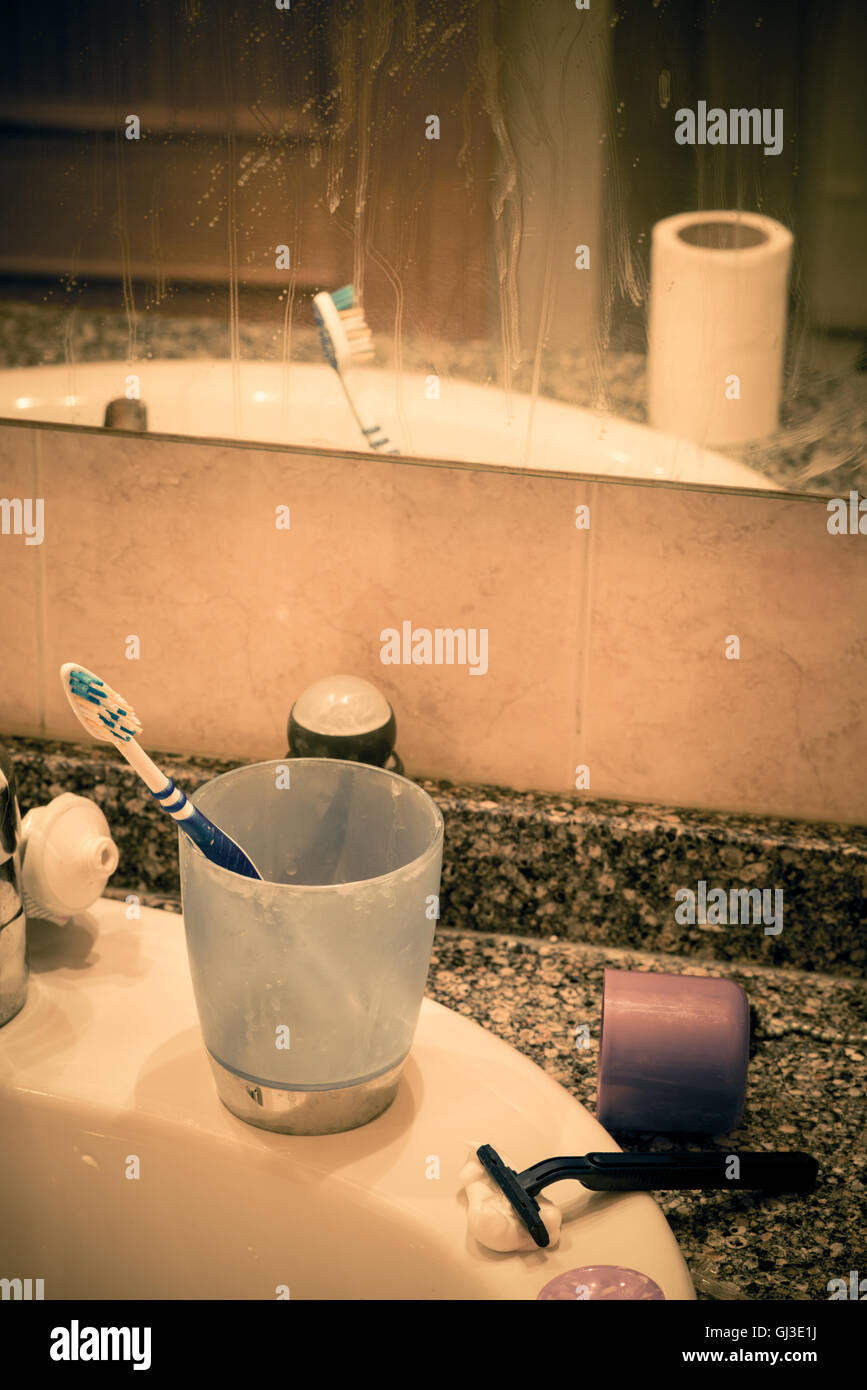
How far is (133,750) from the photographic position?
2.13 feet

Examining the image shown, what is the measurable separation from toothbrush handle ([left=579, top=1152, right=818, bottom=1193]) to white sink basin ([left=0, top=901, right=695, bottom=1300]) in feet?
0.04

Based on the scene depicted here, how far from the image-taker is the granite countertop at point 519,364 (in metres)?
0.80

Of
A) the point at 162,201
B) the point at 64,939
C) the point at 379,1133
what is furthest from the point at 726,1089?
the point at 162,201

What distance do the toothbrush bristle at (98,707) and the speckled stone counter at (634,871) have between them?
13.2 inches

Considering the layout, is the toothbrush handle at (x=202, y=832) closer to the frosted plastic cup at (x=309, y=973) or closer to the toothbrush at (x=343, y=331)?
the frosted plastic cup at (x=309, y=973)

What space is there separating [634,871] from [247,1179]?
392mm

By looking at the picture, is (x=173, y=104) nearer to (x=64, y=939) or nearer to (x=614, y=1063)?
(x=64, y=939)

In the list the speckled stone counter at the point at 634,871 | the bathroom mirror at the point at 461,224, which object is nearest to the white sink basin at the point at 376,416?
the bathroom mirror at the point at 461,224

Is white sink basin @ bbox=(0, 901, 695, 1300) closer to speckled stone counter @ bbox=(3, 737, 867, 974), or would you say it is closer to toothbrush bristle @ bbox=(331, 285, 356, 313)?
speckled stone counter @ bbox=(3, 737, 867, 974)

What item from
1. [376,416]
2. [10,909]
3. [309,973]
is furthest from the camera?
[376,416]

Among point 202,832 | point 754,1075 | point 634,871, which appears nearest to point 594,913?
point 634,871

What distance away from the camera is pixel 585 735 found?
972 mm

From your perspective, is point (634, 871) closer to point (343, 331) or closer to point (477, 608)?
point (477, 608)
